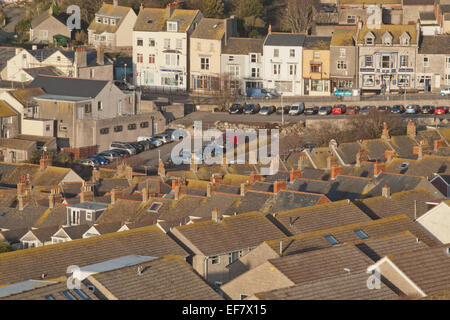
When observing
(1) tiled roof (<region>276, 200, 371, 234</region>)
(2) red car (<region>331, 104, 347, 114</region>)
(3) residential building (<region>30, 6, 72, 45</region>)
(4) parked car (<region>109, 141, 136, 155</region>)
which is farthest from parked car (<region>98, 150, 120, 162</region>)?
(1) tiled roof (<region>276, 200, 371, 234</region>)

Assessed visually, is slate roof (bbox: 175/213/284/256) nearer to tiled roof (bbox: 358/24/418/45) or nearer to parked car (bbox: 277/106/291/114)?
parked car (bbox: 277/106/291/114)

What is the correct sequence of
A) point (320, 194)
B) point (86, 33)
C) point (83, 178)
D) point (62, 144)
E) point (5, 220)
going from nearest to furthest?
point (320, 194), point (5, 220), point (83, 178), point (62, 144), point (86, 33)

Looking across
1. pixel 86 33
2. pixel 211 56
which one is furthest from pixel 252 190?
pixel 86 33

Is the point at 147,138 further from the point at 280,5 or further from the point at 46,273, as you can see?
the point at 46,273

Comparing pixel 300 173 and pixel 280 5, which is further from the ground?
pixel 280 5

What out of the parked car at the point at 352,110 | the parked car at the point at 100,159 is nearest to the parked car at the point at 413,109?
the parked car at the point at 352,110

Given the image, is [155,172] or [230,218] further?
[155,172]
